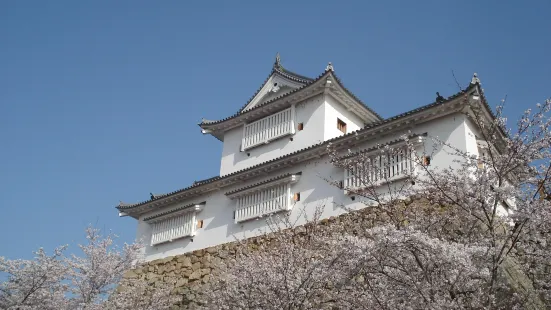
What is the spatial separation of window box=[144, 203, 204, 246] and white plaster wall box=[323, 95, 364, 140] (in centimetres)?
530

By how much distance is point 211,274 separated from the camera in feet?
59.6

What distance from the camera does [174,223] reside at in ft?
67.9

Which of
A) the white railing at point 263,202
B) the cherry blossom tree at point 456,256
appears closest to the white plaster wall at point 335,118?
the white railing at point 263,202

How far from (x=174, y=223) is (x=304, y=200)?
5.82 m

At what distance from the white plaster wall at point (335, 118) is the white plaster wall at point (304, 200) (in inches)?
15.5

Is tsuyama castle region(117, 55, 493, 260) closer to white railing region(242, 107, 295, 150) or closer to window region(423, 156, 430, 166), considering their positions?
white railing region(242, 107, 295, 150)

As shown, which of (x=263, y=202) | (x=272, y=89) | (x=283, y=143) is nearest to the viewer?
(x=263, y=202)

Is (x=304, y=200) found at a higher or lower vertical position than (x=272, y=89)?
lower

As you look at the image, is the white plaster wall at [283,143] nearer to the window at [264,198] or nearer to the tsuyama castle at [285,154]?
the tsuyama castle at [285,154]

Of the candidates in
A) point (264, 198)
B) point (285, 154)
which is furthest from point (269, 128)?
point (264, 198)

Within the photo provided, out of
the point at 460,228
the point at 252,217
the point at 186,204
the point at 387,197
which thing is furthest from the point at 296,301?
the point at 186,204

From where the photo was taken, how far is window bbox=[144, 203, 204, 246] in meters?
20.0

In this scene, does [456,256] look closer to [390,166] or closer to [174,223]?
[390,166]

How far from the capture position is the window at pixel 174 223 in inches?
789
